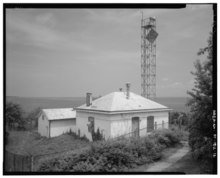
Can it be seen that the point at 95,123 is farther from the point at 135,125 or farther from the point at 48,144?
the point at 48,144

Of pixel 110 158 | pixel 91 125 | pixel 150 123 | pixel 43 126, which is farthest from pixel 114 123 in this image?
pixel 43 126

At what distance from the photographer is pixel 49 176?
23.1 ft

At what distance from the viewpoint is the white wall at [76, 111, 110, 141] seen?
1222 centimetres

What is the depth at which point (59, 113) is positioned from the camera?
16547 mm

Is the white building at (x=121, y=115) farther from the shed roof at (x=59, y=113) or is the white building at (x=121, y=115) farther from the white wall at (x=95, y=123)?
the shed roof at (x=59, y=113)

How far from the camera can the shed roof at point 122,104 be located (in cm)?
1269

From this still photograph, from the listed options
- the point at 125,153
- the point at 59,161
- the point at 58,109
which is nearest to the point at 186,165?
the point at 125,153

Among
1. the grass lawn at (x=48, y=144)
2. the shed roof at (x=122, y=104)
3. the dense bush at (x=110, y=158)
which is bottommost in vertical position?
the grass lawn at (x=48, y=144)

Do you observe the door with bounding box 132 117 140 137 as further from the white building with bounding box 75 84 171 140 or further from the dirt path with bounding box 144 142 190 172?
the dirt path with bounding box 144 142 190 172

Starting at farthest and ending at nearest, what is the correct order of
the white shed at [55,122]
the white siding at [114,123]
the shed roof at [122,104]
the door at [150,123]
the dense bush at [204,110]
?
the white shed at [55,122], the door at [150,123], the shed roof at [122,104], the white siding at [114,123], the dense bush at [204,110]

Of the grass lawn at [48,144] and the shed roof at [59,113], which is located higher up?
the shed roof at [59,113]

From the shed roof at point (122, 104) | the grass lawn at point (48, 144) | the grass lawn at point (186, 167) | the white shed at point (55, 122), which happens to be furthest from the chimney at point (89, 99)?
the grass lawn at point (186, 167)

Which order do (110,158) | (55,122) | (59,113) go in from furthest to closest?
(59,113) < (55,122) < (110,158)

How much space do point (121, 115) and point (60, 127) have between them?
5613mm
